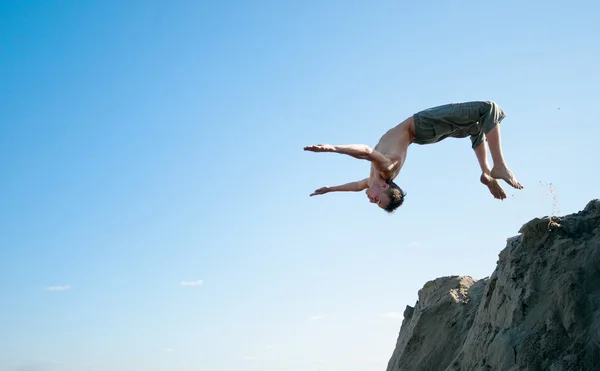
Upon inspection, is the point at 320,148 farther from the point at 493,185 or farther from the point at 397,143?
the point at 493,185

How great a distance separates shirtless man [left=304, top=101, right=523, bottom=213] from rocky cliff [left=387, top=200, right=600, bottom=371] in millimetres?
978

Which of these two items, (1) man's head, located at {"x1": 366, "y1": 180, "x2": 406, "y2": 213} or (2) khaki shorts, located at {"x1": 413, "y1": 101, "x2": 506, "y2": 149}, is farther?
(2) khaki shorts, located at {"x1": 413, "y1": 101, "x2": 506, "y2": 149}

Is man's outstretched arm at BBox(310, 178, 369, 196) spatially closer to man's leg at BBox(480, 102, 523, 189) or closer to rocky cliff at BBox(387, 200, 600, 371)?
man's leg at BBox(480, 102, 523, 189)

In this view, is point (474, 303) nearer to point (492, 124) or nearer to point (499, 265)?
point (499, 265)

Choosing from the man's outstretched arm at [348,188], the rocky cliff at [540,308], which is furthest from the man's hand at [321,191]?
the rocky cliff at [540,308]

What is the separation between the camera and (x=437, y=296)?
10.7 metres

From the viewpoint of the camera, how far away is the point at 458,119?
9.06 m

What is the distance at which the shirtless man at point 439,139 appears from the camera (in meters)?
8.75

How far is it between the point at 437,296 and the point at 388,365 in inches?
60.8

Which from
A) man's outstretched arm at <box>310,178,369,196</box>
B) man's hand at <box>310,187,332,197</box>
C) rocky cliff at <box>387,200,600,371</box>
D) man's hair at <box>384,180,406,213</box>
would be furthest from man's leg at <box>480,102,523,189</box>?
man's hand at <box>310,187,332,197</box>

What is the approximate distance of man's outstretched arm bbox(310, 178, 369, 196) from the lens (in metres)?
9.28

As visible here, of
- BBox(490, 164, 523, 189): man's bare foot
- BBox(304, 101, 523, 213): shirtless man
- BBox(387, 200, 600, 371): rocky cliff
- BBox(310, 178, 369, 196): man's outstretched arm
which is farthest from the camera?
BBox(310, 178, 369, 196): man's outstretched arm

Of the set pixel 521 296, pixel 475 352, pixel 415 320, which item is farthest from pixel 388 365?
pixel 521 296

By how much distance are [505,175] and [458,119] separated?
1062mm
